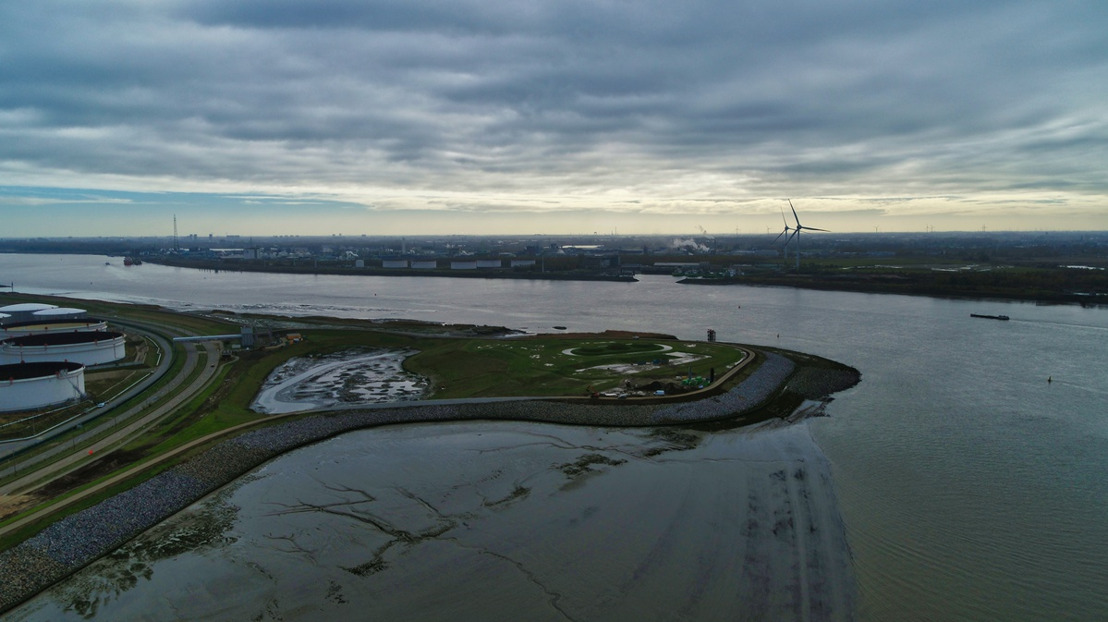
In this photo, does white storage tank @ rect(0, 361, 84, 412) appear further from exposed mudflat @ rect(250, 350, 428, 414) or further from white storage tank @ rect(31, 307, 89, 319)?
white storage tank @ rect(31, 307, 89, 319)

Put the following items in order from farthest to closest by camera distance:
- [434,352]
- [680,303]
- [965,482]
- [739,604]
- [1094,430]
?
[680,303] < [434,352] < [1094,430] < [965,482] < [739,604]

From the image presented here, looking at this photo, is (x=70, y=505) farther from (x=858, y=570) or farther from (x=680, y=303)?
(x=680, y=303)

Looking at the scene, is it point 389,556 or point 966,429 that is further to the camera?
point 966,429

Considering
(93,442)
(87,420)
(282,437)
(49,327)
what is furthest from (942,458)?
(49,327)

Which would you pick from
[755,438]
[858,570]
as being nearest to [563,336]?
[755,438]

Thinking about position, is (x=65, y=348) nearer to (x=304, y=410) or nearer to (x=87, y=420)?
(x=87, y=420)

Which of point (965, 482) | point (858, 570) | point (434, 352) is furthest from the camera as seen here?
point (434, 352)

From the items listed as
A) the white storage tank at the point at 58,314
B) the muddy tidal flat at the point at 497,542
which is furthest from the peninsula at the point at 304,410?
the white storage tank at the point at 58,314
